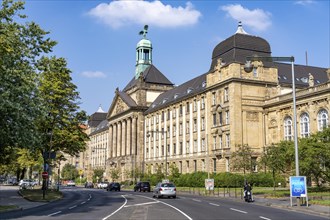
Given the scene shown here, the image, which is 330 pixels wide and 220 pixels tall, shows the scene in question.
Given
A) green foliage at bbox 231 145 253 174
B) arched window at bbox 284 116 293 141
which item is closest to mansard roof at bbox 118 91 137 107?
arched window at bbox 284 116 293 141

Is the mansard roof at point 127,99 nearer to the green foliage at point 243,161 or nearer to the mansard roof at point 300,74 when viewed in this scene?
the mansard roof at point 300,74

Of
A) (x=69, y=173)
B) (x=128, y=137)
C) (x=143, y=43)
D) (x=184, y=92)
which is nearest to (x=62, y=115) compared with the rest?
(x=184, y=92)

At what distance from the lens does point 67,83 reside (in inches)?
1800

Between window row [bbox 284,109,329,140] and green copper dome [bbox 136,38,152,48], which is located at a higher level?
green copper dome [bbox 136,38,152,48]

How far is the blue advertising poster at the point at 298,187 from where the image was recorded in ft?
82.0

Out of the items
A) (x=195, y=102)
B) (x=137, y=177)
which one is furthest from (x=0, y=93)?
(x=137, y=177)

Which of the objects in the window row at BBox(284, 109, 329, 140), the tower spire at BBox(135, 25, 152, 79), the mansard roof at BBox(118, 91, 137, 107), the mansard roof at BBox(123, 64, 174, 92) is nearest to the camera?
the window row at BBox(284, 109, 329, 140)

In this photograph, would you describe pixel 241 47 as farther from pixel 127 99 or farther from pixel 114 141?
pixel 114 141

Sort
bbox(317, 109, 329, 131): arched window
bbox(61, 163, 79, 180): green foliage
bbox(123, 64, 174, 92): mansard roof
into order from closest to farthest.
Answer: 1. bbox(317, 109, 329, 131): arched window
2. bbox(123, 64, 174, 92): mansard roof
3. bbox(61, 163, 79, 180): green foliage

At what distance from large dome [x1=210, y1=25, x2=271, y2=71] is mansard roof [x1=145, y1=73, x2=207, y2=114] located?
24.1 ft

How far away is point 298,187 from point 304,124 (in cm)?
3309

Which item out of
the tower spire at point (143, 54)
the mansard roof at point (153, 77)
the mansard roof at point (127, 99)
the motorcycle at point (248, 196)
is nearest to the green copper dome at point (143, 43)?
the tower spire at point (143, 54)

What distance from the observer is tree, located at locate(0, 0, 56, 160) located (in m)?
21.7

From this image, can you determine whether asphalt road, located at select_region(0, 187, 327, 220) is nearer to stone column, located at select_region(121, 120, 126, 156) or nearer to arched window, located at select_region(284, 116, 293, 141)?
arched window, located at select_region(284, 116, 293, 141)
